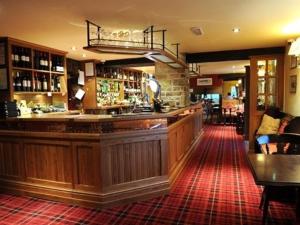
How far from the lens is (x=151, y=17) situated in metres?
3.31

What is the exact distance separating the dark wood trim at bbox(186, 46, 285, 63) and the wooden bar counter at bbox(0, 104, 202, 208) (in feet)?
11.7

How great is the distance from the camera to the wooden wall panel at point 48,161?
124 inches

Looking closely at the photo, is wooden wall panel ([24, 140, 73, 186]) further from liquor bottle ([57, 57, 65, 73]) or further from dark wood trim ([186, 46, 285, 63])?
dark wood trim ([186, 46, 285, 63])

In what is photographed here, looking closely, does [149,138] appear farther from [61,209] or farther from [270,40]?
[270,40]

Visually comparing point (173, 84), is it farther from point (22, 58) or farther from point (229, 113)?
point (229, 113)

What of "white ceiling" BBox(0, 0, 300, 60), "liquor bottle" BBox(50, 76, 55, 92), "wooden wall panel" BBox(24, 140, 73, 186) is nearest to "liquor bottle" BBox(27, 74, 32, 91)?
"liquor bottle" BBox(50, 76, 55, 92)

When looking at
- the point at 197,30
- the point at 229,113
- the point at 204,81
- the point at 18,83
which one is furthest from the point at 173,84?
the point at 204,81

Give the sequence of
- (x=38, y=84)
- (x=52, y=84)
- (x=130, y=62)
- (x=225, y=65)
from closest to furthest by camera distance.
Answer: (x=38, y=84), (x=52, y=84), (x=130, y=62), (x=225, y=65)

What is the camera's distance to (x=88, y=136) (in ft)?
9.70

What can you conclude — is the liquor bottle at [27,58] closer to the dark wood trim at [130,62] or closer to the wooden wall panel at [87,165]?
the wooden wall panel at [87,165]

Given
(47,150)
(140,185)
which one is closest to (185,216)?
(140,185)

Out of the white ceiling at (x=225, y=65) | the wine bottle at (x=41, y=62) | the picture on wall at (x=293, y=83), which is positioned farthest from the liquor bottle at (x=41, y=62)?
the white ceiling at (x=225, y=65)

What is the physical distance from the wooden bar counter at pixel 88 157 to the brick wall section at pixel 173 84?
297 cm

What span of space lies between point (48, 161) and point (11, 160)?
69cm
